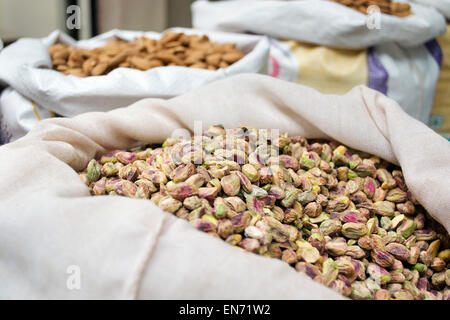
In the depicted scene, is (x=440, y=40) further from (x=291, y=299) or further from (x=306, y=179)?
(x=291, y=299)

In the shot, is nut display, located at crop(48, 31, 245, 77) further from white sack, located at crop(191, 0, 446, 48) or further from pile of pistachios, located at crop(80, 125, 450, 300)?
pile of pistachios, located at crop(80, 125, 450, 300)

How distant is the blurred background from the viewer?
1.47 m

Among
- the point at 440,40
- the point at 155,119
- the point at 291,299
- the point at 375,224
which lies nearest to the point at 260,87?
the point at 155,119

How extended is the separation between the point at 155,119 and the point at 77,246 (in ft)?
1.14

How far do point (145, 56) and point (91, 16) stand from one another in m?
0.89

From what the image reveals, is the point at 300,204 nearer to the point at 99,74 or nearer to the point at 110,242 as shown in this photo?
the point at 110,242

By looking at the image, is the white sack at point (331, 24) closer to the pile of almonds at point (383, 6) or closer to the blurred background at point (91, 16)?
the pile of almonds at point (383, 6)

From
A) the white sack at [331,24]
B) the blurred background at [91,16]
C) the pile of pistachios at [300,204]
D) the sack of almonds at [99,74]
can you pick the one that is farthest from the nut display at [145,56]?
the blurred background at [91,16]

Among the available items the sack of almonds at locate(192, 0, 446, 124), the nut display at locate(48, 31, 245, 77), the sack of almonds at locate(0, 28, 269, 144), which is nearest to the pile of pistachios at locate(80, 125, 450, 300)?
the sack of almonds at locate(0, 28, 269, 144)

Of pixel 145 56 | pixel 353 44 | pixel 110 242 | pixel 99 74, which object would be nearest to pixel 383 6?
pixel 353 44

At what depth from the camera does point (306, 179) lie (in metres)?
0.65

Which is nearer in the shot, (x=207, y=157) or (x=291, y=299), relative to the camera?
(x=291, y=299)

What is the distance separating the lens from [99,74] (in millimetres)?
949

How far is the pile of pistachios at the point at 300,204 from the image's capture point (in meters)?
0.52
